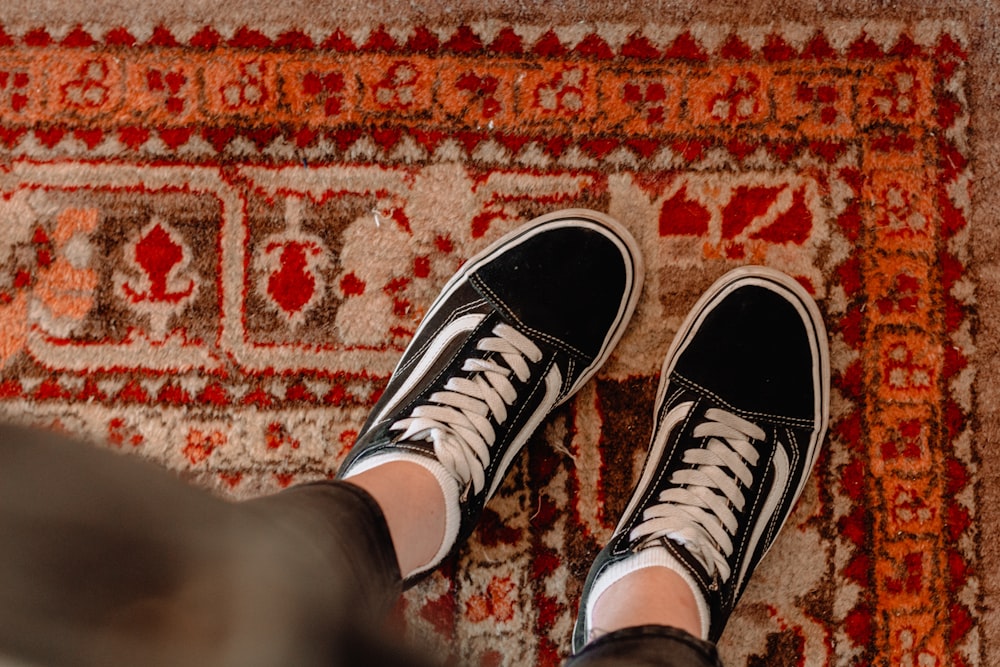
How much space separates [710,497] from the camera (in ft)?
2.48

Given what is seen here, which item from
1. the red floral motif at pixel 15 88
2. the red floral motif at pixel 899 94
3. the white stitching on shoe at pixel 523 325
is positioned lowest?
the white stitching on shoe at pixel 523 325

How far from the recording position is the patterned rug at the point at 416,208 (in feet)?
2.58

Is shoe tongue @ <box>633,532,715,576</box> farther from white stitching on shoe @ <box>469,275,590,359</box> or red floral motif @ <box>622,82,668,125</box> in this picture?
red floral motif @ <box>622,82,668,125</box>

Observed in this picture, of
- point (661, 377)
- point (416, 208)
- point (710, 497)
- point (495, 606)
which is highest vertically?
point (416, 208)

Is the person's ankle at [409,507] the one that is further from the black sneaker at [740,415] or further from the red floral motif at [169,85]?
the red floral motif at [169,85]

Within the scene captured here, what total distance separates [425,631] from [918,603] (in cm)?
56

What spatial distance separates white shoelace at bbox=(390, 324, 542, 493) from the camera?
2.32 ft

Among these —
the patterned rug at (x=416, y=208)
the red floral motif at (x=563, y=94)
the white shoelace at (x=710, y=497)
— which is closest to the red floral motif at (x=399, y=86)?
the patterned rug at (x=416, y=208)

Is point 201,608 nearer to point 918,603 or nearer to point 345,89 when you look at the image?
point 345,89

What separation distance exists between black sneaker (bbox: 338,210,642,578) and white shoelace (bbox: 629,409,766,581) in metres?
0.15

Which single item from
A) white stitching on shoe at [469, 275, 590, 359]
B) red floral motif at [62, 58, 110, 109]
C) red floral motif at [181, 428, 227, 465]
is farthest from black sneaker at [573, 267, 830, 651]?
red floral motif at [62, 58, 110, 109]

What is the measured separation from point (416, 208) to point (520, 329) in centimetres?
19

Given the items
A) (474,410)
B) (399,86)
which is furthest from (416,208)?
(474,410)

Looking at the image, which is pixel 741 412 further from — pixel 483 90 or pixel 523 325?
pixel 483 90
